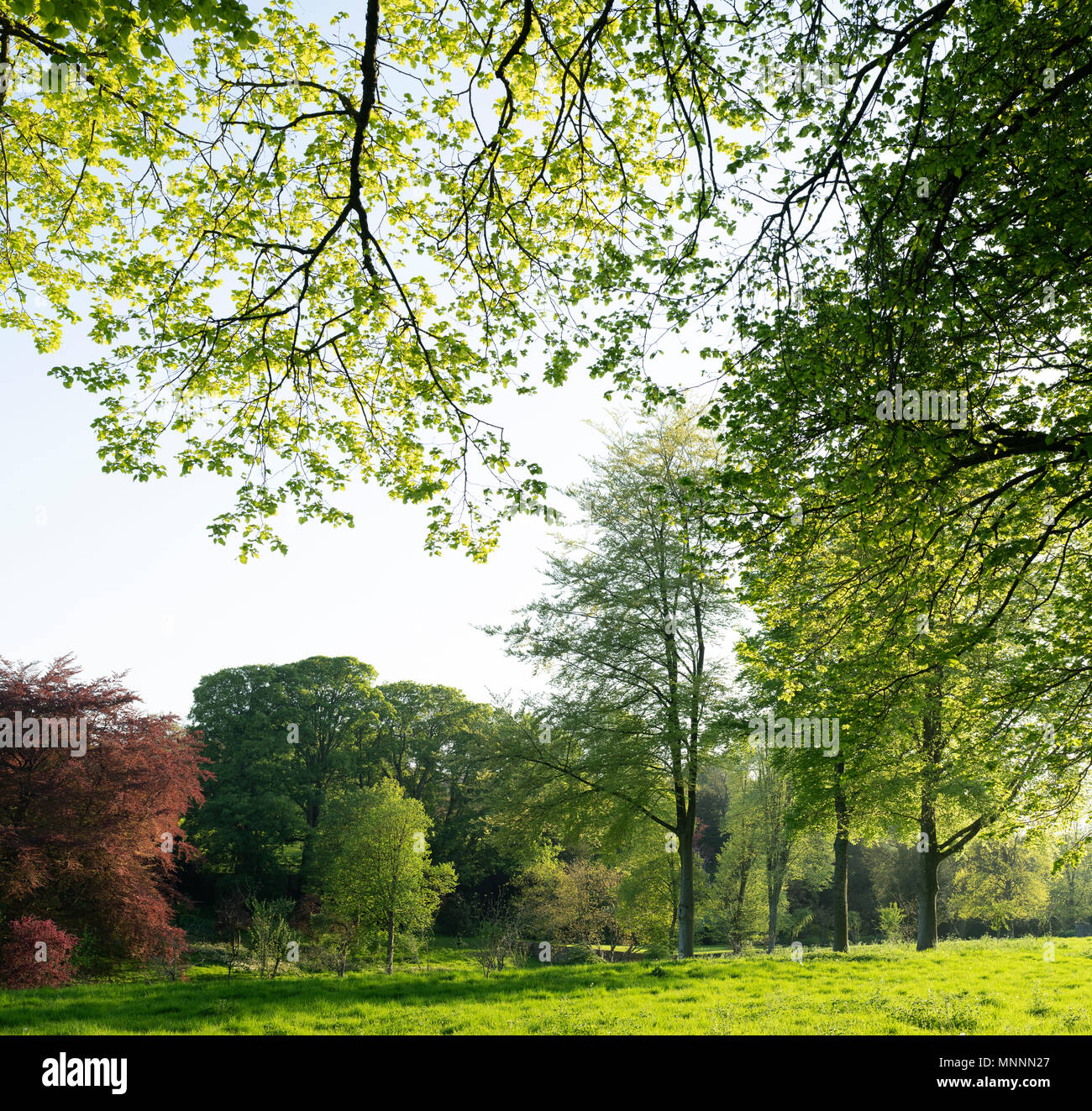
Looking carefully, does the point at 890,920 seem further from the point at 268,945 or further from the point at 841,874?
the point at 268,945

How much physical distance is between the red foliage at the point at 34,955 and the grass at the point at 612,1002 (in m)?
3.52

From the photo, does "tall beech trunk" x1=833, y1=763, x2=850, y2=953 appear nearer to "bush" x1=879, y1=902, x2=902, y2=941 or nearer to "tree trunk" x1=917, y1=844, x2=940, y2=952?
"tree trunk" x1=917, y1=844, x2=940, y2=952

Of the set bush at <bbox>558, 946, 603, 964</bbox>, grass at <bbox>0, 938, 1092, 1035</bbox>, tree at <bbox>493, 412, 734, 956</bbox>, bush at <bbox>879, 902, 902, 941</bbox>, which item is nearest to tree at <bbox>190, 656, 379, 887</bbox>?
bush at <bbox>558, 946, 603, 964</bbox>

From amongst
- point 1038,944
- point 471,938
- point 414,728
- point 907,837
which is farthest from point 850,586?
point 414,728

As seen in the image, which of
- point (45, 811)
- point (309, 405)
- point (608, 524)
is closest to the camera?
point (309, 405)

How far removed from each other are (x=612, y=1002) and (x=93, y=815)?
44.0 ft

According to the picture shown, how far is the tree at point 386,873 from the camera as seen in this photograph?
22016 millimetres

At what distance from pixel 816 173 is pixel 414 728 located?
38.7 meters

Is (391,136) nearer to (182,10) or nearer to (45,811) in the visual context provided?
(182,10)

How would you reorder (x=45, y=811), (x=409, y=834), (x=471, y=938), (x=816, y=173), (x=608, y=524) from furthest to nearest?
(x=471, y=938) → (x=409, y=834) → (x=608, y=524) → (x=45, y=811) → (x=816, y=173)

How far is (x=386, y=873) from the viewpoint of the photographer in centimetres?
2212

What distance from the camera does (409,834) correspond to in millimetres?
22594

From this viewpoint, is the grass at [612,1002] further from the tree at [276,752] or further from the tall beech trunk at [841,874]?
the tree at [276,752]

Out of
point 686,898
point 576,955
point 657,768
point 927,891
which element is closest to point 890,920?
point 927,891
